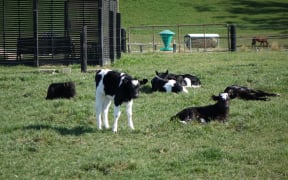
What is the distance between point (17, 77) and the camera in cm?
2170

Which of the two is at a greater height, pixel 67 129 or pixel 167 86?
pixel 167 86

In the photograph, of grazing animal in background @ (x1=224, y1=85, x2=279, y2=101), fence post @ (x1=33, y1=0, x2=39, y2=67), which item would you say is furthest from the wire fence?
grazing animal in background @ (x1=224, y1=85, x2=279, y2=101)

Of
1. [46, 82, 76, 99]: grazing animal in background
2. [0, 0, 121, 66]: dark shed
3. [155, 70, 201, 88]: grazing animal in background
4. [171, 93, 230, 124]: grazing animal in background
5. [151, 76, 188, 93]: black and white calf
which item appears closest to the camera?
[171, 93, 230, 124]: grazing animal in background

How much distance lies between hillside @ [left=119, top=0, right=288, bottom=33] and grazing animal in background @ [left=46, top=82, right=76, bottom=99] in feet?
152

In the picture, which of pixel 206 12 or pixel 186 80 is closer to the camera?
pixel 186 80

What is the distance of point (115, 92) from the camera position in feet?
42.9

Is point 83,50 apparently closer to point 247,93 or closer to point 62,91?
point 62,91

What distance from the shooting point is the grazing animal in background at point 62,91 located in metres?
17.3

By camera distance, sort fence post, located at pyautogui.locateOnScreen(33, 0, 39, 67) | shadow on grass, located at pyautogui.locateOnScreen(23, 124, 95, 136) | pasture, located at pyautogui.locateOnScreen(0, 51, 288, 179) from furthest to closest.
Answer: fence post, located at pyautogui.locateOnScreen(33, 0, 39, 67), shadow on grass, located at pyautogui.locateOnScreen(23, 124, 95, 136), pasture, located at pyautogui.locateOnScreen(0, 51, 288, 179)

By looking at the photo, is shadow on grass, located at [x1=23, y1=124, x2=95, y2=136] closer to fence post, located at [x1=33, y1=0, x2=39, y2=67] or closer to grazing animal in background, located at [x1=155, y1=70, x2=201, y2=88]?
grazing animal in background, located at [x1=155, y1=70, x2=201, y2=88]

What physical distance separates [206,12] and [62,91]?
5560 cm

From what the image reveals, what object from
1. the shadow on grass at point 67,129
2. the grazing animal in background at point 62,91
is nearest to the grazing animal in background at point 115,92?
the shadow on grass at point 67,129

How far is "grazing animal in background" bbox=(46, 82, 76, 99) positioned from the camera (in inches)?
681

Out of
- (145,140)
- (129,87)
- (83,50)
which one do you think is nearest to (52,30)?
(83,50)
